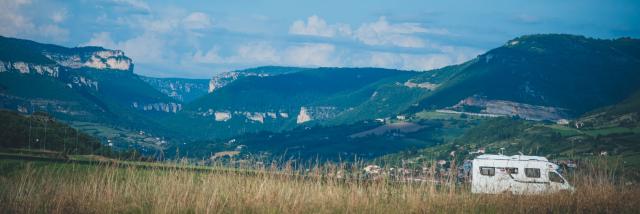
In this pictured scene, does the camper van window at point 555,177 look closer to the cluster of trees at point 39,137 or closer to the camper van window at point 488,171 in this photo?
the camper van window at point 488,171

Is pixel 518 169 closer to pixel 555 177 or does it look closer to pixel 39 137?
pixel 555 177

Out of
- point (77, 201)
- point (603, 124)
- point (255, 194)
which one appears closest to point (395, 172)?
point (255, 194)

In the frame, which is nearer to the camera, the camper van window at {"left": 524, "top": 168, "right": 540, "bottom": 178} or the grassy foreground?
the grassy foreground

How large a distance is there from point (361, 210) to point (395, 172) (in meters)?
4.15

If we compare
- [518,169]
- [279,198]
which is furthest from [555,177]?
[279,198]

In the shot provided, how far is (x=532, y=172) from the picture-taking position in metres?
29.1

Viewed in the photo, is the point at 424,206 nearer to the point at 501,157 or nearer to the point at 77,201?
the point at 77,201

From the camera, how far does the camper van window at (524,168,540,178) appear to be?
28969 mm

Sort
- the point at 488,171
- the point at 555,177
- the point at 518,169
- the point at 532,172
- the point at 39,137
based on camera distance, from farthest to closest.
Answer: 1. the point at 39,137
2. the point at 488,171
3. the point at 518,169
4. the point at 532,172
5. the point at 555,177

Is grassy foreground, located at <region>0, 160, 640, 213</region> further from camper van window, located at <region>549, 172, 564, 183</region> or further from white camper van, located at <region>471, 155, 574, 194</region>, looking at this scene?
camper van window, located at <region>549, 172, 564, 183</region>

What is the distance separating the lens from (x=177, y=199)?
15328 mm

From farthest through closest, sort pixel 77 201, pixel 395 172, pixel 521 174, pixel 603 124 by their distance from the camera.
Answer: pixel 603 124 < pixel 521 174 < pixel 395 172 < pixel 77 201

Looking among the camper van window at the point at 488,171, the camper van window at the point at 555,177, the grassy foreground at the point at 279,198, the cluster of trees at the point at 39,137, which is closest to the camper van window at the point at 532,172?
the camper van window at the point at 555,177

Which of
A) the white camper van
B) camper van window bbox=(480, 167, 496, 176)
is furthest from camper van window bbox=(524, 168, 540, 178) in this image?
camper van window bbox=(480, 167, 496, 176)
